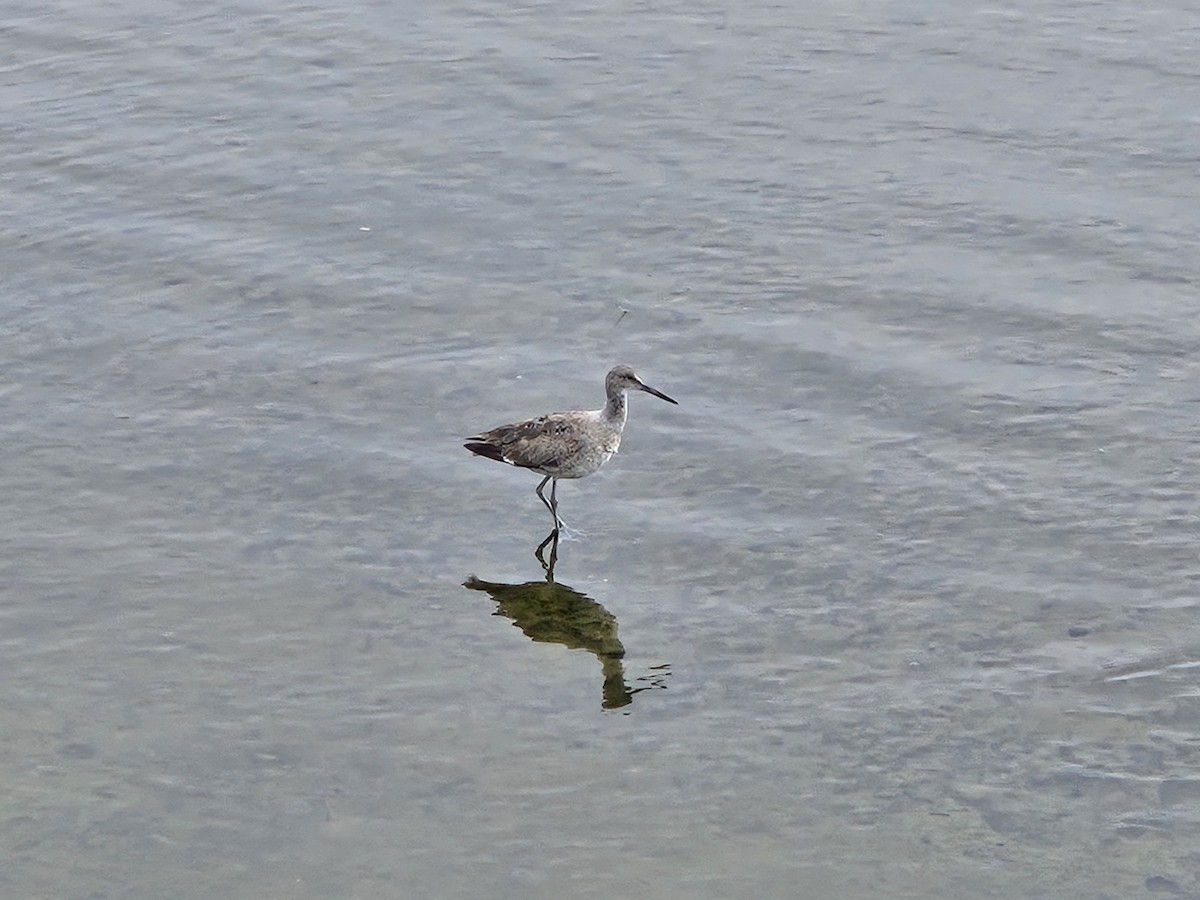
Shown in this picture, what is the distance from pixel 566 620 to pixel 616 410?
1964 mm

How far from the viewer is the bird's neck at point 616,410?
14.0 meters

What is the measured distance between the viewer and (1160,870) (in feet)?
33.5

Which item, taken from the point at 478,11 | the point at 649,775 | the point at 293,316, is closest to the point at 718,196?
the point at 293,316

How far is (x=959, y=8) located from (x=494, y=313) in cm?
864

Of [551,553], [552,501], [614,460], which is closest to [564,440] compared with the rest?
[552,501]

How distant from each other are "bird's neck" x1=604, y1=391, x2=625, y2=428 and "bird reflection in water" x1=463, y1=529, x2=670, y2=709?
121 centimetres

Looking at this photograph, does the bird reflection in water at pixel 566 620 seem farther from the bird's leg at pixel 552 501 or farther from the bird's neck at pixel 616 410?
the bird's neck at pixel 616 410

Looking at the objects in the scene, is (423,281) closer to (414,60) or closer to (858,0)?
(414,60)

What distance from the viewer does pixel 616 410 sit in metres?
14.1

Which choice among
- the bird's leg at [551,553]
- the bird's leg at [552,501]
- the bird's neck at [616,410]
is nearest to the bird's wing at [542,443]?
the bird's leg at [552,501]

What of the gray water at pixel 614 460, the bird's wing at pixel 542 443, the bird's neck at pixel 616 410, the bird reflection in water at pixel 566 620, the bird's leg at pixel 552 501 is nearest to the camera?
the gray water at pixel 614 460

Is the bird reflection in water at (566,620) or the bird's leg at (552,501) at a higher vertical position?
the bird's leg at (552,501)

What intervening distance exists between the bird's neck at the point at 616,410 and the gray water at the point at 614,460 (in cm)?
68

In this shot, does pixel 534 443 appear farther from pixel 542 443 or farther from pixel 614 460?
pixel 614 460
